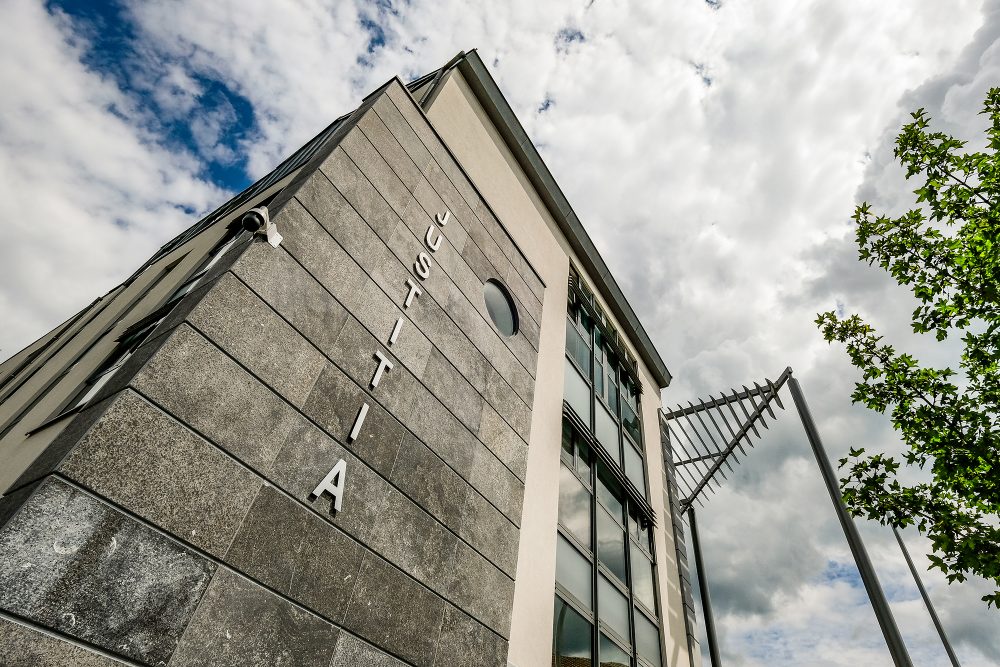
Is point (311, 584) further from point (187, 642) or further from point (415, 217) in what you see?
point (415, 217)

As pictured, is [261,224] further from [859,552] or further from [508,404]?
[859,552]

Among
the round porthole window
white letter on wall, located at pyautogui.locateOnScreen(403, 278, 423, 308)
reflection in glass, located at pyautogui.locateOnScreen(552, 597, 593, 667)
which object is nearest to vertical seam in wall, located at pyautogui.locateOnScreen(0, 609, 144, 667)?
white letter on wall, located at pyautogui.locateOnScreen(403, 278, 423, 308)

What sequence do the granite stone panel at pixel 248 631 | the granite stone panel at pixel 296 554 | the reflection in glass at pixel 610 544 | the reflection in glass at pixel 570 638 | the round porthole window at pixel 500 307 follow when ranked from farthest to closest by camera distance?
the reflection in glass at pixel 610 544 → the round porthole window at pixel 500 307 → the reflection in glass at pixel 570 638 → the granite stone panel at pixel 296 554 → the granite stone panel at pixel 248 631

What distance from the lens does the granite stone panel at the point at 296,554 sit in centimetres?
458

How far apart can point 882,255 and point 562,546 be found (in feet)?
34.8

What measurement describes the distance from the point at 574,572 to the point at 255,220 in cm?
852

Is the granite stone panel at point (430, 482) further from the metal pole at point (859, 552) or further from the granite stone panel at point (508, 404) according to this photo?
the metal pole at point (859, 552)


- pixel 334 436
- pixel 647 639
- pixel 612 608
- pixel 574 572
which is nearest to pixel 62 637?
pixel 334 436

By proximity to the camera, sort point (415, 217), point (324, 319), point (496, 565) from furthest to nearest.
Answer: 1. point (415, 217)
2. point (496, 565)
3. point (324, 319)

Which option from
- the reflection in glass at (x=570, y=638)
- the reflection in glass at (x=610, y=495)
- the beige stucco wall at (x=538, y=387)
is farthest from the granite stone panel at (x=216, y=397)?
the reflection in glass at (x=610, y=495)

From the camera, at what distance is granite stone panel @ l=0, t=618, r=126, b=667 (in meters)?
3.06

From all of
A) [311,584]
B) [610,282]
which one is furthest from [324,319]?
[610,282]

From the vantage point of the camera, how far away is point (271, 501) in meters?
4.86

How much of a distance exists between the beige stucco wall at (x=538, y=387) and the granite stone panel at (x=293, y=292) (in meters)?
4.94
